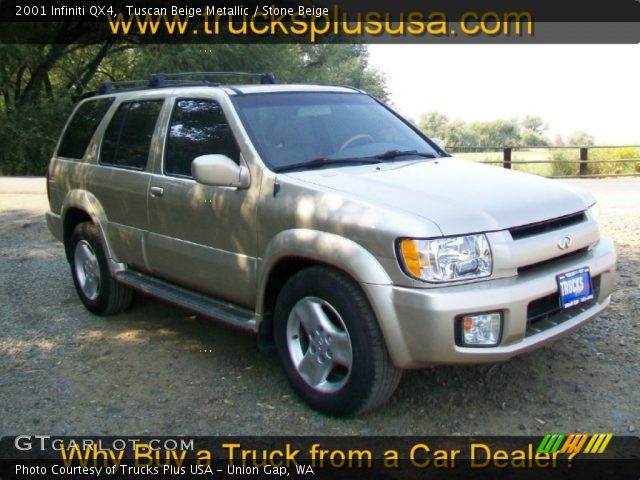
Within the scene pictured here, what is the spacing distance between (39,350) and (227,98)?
2383 millimetres

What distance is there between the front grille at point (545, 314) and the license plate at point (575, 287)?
5 centimetres

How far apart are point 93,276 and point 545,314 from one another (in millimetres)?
3853

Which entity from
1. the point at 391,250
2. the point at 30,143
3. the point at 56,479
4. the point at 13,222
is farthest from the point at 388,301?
the point at 30,143

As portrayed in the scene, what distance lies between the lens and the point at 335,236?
3.47 m

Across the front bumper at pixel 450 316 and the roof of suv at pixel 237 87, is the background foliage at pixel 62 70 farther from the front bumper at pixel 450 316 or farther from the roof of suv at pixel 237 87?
the front bumper at pixel 450 316

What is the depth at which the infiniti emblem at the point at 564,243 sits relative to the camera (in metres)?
3.54

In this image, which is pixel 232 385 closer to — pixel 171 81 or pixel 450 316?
pixel 450 316

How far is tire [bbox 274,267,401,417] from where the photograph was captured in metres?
3.39

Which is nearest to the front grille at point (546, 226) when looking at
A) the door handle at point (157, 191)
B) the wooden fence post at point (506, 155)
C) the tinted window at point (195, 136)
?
the tinted window at point (195, 136)

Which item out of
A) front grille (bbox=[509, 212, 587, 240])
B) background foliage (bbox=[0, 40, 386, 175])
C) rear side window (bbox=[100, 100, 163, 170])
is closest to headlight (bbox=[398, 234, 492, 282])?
front grille (bbox=[509, 212, 587, 240])

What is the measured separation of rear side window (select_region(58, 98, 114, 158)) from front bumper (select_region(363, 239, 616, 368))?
11.5 feet

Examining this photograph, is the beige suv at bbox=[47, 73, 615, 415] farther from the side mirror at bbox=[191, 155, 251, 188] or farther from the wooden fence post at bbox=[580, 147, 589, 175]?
the wooden fence post at bbox=[580, 147, 589, 175]

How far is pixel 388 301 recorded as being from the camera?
10.7ft

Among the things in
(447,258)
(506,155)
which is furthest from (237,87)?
(506,155)
